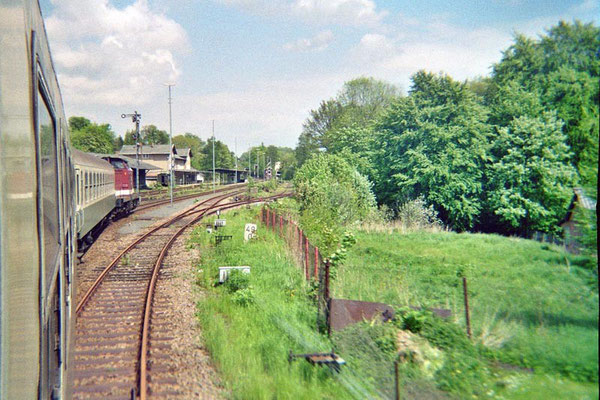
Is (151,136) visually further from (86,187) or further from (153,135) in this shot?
(86,187)

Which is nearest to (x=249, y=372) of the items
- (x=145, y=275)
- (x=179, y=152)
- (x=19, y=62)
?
(x=19, y=62)

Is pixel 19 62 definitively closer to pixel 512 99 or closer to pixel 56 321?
pixel 56 321

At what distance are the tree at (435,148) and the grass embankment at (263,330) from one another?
25.7 feet

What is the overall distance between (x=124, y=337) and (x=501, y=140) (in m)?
9.07

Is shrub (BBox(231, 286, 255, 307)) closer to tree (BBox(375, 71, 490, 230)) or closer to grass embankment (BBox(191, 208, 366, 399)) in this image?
grass embankment (BBox(191, 208, 366, 399))

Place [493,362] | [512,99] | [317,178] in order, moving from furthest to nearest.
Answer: [317,178], [512,99], [493,362]

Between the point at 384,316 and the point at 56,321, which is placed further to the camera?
the point at 384,316

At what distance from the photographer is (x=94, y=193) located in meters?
14.1

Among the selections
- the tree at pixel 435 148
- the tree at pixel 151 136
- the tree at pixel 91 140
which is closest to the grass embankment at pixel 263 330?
the tree at pixel 435 148

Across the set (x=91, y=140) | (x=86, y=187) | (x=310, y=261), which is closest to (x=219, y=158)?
(x=91, y=140)

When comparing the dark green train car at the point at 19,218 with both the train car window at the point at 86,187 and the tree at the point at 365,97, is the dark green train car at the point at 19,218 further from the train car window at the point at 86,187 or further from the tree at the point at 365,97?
the tree at the point at 365,97

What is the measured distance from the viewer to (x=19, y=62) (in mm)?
1959

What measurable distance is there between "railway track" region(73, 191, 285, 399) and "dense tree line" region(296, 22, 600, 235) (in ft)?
16.7

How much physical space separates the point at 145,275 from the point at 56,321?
8.13 metres
